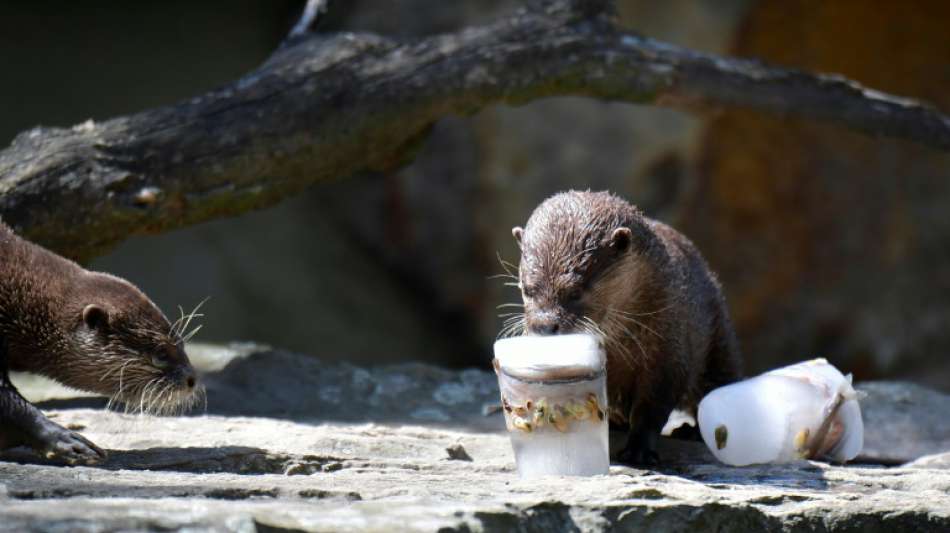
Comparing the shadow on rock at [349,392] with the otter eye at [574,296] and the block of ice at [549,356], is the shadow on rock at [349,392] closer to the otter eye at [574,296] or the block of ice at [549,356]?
the otter eye at [574,296]

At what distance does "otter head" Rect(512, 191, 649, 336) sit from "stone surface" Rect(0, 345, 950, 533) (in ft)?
1.44

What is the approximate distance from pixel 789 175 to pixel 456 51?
14.5 feet

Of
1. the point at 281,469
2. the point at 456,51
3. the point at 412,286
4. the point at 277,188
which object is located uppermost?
the point at 456,51

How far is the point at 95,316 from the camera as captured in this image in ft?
12.1

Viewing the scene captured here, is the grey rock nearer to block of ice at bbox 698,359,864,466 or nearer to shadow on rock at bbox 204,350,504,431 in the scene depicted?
block of ice at bbox 698,359,864,466

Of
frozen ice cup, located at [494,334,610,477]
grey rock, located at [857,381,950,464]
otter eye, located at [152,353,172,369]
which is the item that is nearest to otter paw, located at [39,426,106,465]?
otter eye, located at [152,353,172,369]

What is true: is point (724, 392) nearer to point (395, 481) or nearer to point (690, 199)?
point (395, 481)

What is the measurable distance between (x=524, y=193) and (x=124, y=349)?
4849mm

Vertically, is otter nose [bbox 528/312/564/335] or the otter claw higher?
otter nose [bbox 528/312/564/335]

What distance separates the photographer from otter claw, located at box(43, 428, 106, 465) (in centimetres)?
326

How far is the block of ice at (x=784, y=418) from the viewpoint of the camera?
3641 mm

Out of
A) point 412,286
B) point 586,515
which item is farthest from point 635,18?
point 586,515

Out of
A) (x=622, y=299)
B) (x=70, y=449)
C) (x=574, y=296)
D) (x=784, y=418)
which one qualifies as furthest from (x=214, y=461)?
(x=784, y=418)

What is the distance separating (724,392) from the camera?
12.3ft
